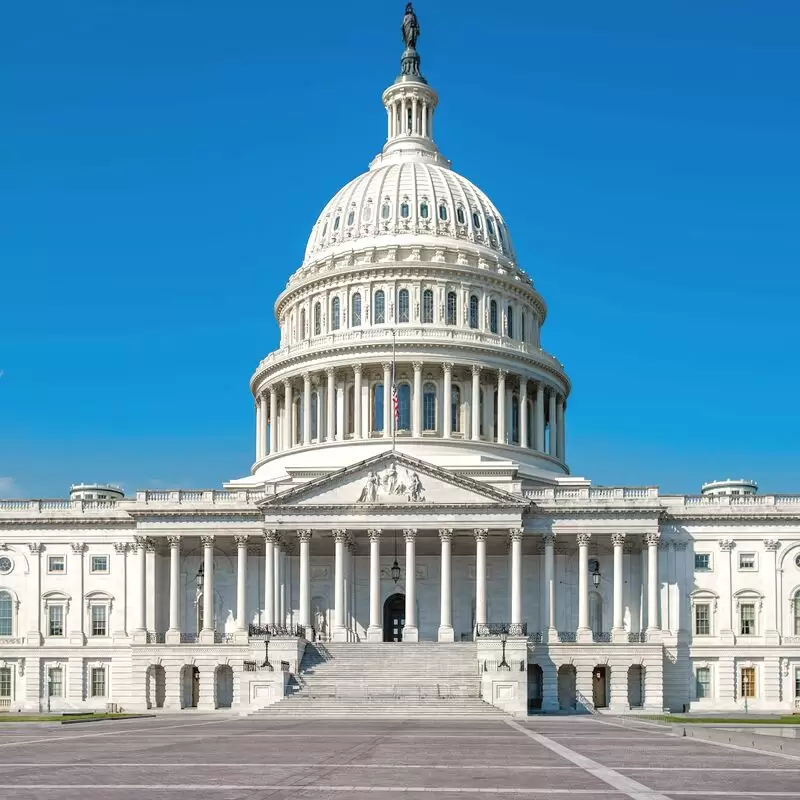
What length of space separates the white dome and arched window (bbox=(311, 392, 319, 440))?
1307 cm

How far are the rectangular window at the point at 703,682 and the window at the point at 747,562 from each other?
7297 mm

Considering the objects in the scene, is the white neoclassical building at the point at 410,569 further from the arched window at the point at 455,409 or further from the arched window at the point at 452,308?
the arched window at the point at 452,308

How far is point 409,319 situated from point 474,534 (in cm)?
2533

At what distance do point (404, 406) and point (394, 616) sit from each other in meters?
18.4

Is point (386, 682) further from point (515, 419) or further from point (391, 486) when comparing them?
point (515, 419)

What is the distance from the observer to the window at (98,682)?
9312 centimetres

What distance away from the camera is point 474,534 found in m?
88.9

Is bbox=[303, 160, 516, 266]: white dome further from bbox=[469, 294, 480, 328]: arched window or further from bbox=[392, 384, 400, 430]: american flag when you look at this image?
bbox=[392, 384, 400, 430]: american flag

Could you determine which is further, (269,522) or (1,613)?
(1,613)

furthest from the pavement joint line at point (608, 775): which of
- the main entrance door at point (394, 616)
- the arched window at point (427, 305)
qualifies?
the arched window at point (427, 305)

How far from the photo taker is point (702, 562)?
91.6m

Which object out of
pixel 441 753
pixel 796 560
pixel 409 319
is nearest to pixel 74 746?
pixel 441 753

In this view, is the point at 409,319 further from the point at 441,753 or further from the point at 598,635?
the point at 441,753

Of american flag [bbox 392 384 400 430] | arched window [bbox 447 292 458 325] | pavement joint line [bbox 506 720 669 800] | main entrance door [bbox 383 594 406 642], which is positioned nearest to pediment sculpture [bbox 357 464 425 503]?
american flag [bbox 392 384 400 430]
